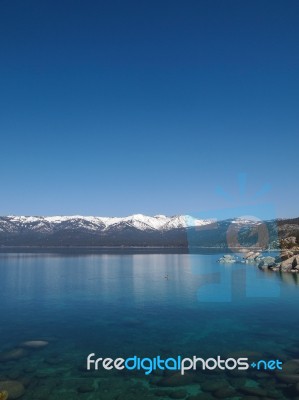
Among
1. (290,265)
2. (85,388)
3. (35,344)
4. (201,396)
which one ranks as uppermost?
(290,265)

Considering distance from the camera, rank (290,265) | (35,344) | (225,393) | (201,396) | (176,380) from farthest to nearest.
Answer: (290,265) < (35,344) < (176,380) < (225,393) < (201,396)

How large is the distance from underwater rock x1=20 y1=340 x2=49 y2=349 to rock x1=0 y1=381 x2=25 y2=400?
7.99m

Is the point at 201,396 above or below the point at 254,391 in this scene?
below

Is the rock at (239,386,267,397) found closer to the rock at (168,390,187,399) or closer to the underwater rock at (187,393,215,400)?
the underwater rock at (187,393,215,400)

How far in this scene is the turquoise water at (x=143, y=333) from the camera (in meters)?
21.3

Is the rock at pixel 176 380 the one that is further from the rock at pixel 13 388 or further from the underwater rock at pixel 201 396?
the rock at pixel 13 388

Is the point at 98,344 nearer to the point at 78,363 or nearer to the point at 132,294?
the point at 78,363

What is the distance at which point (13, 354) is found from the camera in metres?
27.3

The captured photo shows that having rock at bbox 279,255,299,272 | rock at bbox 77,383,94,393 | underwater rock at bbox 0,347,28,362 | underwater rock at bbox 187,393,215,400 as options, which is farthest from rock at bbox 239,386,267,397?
rock at bbox 279,255,299,272

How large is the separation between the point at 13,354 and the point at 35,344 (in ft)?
9.56

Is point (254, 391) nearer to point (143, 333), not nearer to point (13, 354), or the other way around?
point (143, 333)

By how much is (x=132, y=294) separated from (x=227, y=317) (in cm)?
1982

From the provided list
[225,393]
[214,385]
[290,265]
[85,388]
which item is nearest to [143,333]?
[85,388]

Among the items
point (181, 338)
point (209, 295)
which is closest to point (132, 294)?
point (209, 295)
